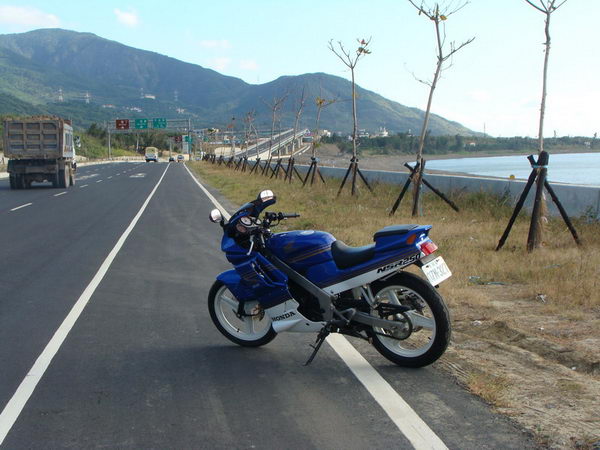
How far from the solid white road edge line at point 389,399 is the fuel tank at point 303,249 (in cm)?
87

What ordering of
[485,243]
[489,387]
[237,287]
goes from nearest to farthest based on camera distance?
1. [489,387]
2. [237,287]
3. [485,243]

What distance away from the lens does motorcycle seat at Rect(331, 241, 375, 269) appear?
487 centimetres

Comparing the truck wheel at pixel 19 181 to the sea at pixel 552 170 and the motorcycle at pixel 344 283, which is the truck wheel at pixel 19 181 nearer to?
the sea at pixel 552 170

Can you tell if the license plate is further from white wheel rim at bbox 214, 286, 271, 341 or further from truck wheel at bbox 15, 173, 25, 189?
truck wheel at bbox 15, 173, 25, 189

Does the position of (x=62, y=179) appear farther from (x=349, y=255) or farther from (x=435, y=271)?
(x=435, y=271)

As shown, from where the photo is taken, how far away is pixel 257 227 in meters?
5.20

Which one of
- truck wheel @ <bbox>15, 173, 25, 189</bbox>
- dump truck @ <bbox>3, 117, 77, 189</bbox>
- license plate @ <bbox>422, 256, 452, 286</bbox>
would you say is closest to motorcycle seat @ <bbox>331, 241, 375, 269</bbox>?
license plate @ <bbox>422, 256, 452, 286</bbox>

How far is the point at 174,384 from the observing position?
4.84 metres

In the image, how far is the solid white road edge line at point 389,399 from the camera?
384 cm

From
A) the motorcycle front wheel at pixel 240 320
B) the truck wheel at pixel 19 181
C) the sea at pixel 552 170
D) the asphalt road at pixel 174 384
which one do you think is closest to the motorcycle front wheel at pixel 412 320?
the asphalt road at pixel 174 384

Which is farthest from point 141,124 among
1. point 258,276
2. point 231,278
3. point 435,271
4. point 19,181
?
point 435,271

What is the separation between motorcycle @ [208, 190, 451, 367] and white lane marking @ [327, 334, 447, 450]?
0.24 meters

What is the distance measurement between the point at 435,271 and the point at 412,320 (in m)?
0.44

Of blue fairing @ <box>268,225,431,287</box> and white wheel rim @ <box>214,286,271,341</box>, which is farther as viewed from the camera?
white wheel rim @ <box>214,286,271,341</box>
